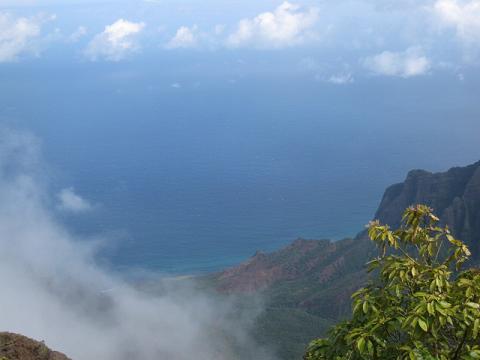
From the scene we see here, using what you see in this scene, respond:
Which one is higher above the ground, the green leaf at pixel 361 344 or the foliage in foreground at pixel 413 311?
the foliage in foreground at pixel 413 311

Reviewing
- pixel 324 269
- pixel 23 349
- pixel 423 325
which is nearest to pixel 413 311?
pixel 423 325

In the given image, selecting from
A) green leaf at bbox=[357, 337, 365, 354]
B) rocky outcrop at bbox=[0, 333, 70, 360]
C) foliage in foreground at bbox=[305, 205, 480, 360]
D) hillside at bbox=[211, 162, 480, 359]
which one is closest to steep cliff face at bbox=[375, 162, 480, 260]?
hillside at bbox=[211, 162, 480, 359]

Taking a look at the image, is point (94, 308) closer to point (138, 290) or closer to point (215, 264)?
point (138, 290)

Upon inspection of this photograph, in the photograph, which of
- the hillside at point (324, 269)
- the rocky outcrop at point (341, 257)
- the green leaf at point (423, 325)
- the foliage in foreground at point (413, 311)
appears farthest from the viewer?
the rocky outcrop at point (341, 257)

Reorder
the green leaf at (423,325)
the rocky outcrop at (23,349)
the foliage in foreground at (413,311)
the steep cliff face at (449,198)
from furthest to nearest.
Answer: the steep cliff face at (449,198), the rocky outcrop at (23,349), the foliage in foreground at (413,311), the green leaf at (423,325)

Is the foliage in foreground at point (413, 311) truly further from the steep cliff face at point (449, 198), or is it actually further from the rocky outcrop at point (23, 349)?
the steep cliff face at point (449, 198)

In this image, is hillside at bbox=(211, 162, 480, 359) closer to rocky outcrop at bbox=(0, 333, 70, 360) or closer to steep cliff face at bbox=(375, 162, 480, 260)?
steep cliff face at bbox=(375, 162, 480, 260)

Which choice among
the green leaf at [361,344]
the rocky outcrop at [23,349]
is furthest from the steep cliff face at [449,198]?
the green leaf at [361,344]

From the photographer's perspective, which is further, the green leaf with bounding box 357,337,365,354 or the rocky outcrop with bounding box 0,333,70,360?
the rocky outcrop with bounding box 0,333,70,360
